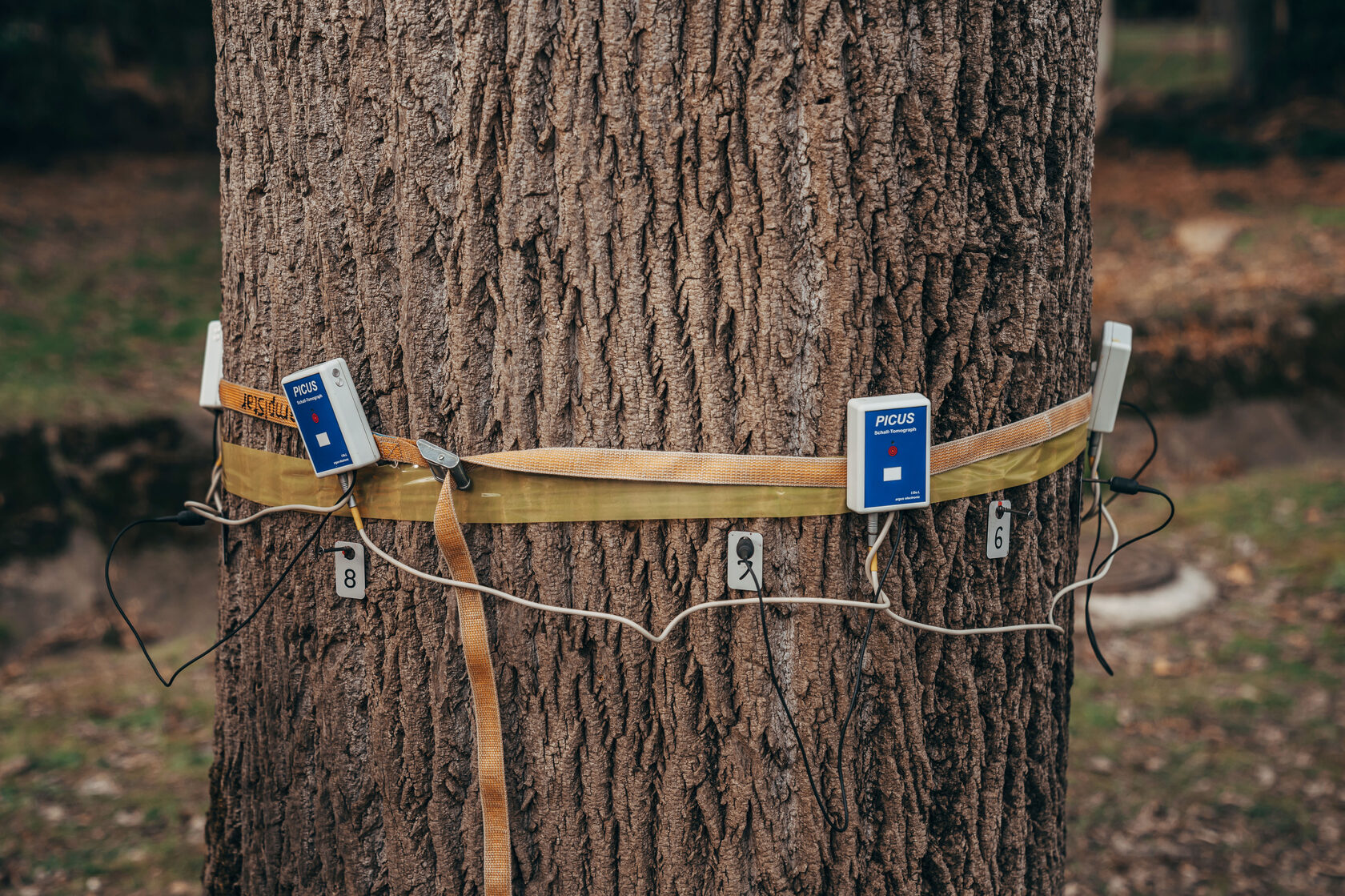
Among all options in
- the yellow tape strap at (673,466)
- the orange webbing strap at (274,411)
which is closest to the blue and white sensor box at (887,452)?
the yellow tape strap at (673,466)

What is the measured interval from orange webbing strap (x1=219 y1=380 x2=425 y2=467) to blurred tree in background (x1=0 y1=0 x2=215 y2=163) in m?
9.72

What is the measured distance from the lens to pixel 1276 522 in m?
6.01

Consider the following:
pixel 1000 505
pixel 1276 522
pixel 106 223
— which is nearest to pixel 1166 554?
pixel 1276 522

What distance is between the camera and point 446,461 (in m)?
1.64

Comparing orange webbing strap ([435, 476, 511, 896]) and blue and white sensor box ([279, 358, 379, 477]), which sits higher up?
blue and white sensor box ([279, 358, 379, 477])

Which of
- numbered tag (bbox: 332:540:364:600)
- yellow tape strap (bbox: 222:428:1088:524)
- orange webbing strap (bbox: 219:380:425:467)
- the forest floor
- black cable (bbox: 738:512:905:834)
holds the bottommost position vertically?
the forest floor

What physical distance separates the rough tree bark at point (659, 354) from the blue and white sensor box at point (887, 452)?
4 cm

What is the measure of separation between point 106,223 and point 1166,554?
882 cm

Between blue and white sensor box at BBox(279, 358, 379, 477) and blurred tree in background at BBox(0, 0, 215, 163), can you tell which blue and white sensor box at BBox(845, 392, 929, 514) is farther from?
blurred tree in background at BBox(0, 0, 215, 163)

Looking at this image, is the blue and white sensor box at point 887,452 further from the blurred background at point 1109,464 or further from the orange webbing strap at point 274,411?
the blurred background at point 1109,464

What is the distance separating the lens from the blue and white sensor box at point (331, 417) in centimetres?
166

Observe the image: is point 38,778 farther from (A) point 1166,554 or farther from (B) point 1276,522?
(B) point 1276,522

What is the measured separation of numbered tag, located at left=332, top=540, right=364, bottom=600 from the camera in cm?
176

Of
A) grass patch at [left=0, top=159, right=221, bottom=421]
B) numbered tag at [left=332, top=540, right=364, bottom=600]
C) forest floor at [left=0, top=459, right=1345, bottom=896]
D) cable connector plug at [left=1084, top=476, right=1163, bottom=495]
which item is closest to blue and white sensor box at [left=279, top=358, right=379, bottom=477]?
numbered tag at [left=332, top=540, right=364, bottom=600]
